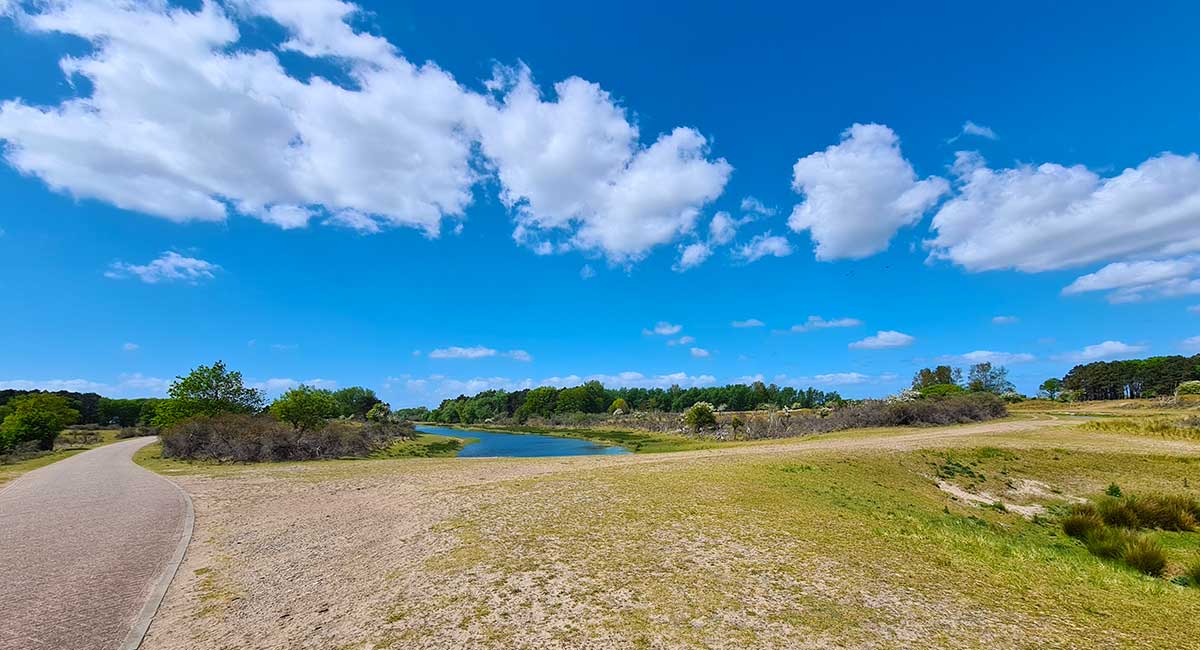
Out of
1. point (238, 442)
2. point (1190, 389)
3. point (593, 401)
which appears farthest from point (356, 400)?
point (1190, 389)

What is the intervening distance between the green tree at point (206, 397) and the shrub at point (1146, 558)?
168ft

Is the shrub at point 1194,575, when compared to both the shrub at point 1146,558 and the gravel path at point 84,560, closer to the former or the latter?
the shrub at point 1146,558

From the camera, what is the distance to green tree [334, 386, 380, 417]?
100 meters

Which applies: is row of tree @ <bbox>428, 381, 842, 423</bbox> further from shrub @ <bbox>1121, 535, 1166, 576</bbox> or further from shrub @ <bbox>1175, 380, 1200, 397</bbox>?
shrub @ <bbox>1121, 535, 1166, 576</bbox>

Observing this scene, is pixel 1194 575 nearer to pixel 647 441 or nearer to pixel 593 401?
pixel 647 441

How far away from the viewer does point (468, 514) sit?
11.9 m

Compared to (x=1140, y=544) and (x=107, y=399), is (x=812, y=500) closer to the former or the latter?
(x=1140, y=544)

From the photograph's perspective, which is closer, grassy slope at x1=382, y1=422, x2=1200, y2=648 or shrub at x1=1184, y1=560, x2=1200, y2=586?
grassy slope at x1=382, y1=422, x2=1200, y2=648

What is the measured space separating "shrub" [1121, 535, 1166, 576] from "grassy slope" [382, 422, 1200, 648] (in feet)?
1.56

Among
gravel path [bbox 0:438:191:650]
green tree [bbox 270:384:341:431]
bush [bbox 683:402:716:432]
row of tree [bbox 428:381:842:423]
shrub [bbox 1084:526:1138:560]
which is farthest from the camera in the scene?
row of tree [bbox 428:381:842:423]

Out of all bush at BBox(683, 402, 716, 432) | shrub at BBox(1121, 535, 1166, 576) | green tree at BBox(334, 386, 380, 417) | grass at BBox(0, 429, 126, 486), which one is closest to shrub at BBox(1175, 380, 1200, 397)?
bush at BBox(683, 402, 716, 432)

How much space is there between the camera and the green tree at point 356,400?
10006 centimetres

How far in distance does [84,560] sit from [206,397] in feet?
138

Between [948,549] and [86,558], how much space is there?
16.3 metres
